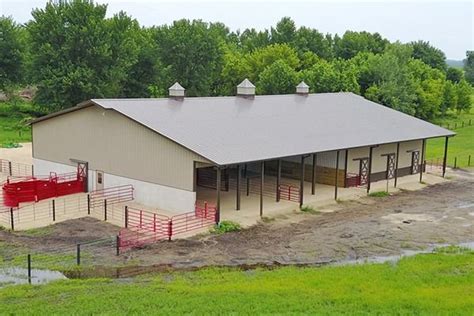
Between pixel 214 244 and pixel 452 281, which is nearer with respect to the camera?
pixel 452 281

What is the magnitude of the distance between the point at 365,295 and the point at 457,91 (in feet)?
222

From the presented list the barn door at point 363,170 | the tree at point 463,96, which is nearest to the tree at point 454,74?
the tree at point 463,96

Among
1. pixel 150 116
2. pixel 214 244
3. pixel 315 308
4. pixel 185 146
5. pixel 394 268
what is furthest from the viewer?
pixel 150 116

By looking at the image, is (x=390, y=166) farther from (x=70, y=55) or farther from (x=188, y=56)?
(x=188, y=56)

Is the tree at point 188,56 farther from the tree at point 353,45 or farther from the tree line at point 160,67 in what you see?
the tree at point 353,45

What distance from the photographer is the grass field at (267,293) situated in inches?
581

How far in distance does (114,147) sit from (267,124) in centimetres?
858

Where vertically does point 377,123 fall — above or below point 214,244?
above

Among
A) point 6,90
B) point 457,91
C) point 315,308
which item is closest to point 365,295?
point 315,308

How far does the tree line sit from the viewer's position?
5525 centimetres

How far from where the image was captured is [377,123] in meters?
38.1

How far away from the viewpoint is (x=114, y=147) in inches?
1168

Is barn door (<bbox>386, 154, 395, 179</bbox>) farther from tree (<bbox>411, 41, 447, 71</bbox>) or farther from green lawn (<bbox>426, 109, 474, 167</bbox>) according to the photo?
tree (<bbox>411, 41, 447, 71</bbox>)

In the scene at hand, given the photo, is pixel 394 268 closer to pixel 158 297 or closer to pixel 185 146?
pixel 158 297
